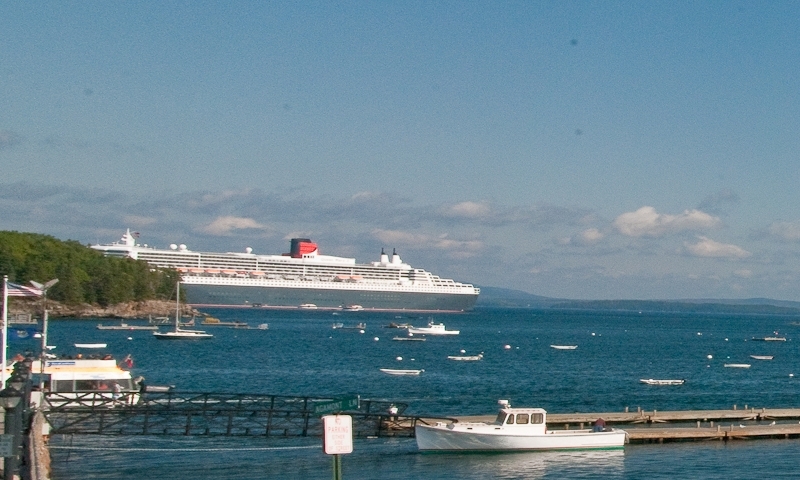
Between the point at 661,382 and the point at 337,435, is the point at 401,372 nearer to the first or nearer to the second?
the point at 661,382

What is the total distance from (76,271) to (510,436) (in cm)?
9589

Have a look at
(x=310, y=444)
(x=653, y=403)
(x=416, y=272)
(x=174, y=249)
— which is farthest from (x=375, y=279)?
(x=310, y=444)

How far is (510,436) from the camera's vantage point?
91.3ft

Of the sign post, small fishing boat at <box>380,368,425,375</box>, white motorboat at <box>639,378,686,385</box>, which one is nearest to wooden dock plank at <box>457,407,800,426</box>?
white motorboat at <box>639,378,686,385</box>

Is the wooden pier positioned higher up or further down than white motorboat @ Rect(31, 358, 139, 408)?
further down

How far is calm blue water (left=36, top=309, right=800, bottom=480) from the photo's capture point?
26234mm

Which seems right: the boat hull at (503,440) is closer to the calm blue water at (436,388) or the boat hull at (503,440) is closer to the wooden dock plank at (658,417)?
the calm blue water at (436,388)

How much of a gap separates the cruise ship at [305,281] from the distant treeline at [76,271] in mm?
36643

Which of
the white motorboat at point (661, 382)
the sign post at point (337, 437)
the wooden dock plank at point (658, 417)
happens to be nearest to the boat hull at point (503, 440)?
the wooden dock plank at point (658, 417)

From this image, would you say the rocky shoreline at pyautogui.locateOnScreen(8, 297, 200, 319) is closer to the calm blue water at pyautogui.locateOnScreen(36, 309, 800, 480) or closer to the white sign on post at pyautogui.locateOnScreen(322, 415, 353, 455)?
the calm blue water at pyautogui.locateOnScreen(36, 309, 800, 480)

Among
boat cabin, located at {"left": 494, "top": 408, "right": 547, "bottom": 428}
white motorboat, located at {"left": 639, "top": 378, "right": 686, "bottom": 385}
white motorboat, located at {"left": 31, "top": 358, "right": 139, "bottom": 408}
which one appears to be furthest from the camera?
white motorboat, located at {"left": 639, "top": 378, "right": 686, "bottom": 385}

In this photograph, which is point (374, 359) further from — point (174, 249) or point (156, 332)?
point (174, 249)

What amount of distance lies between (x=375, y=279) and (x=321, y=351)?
10608cm

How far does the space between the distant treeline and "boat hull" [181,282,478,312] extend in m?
34.2
